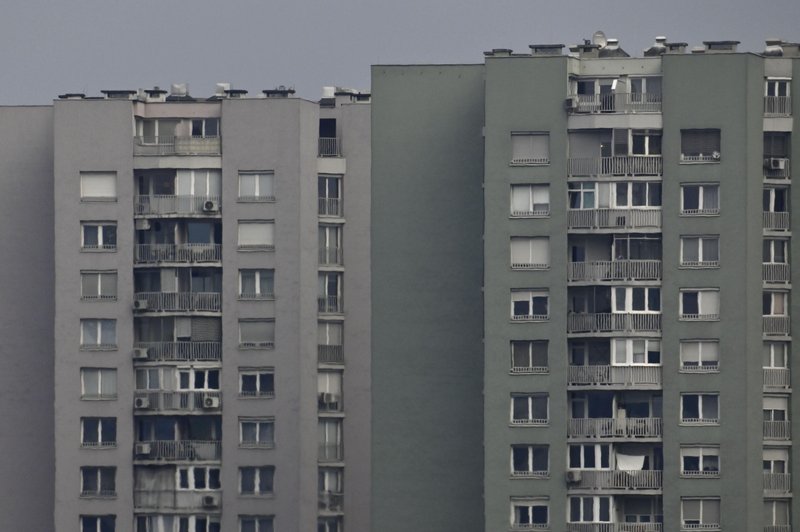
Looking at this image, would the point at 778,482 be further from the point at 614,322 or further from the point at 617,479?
the point at 614,322

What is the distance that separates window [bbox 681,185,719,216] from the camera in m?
95.9

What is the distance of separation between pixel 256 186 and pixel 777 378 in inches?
900

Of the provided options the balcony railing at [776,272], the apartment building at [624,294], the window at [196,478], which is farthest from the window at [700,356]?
the window at [196,478]

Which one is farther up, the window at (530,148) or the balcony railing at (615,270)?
the window at (530,148)

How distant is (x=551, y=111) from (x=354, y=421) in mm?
24072

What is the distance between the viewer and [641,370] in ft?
315

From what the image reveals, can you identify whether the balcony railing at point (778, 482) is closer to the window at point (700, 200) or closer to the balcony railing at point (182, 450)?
the window at point (700, 200)

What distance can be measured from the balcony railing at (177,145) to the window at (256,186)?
1.49 m

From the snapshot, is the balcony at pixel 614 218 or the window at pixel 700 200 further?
the balcony at pixel 614 218

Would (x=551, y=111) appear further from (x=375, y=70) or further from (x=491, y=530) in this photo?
(x=491, y=530)

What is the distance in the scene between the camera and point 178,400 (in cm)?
11244

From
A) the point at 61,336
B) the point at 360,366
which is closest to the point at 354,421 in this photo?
the point at 360,366

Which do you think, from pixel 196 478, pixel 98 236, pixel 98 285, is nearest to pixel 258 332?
pixel 196 478

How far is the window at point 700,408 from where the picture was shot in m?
95.6
